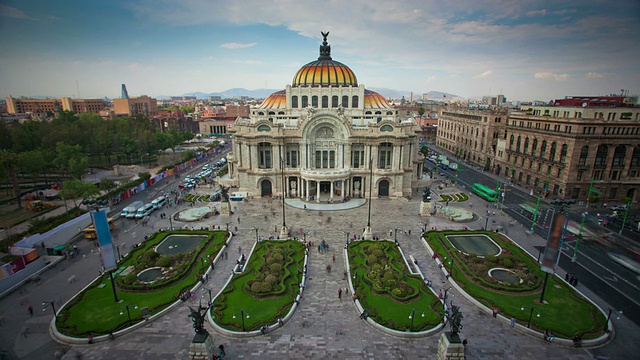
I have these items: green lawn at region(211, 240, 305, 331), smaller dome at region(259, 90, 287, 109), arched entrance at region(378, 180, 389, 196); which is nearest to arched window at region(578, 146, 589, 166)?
arched entrance at region(378, 180, 389, 196)

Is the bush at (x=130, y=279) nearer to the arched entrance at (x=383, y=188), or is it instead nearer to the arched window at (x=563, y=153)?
the arched entrance at (x=383, y=188)

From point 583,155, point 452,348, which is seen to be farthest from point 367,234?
point 583,155

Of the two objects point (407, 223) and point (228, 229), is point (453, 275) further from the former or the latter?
point (228, 229)

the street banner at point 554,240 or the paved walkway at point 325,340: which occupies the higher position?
the street banner at point 554,240

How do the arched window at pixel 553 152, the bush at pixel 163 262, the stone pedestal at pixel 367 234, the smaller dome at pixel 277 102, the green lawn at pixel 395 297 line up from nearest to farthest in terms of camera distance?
the green lawn at pixel 395 297
the bush at pixel 163 262
the stone pedestal at pixel 367 234
the arched window at pixel 553 152
the smaller dome at pixel 277 102

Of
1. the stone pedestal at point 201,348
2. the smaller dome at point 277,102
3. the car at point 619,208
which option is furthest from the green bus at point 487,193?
the stone pedestal at point 201,348

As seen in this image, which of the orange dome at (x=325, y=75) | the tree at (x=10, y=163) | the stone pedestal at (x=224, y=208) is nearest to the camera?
the tree at (x=10, y=163)

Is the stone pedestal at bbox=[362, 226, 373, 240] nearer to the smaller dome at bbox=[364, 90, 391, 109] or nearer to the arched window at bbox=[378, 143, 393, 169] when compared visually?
the arched window at bbox=[378, 143, 393, 169]

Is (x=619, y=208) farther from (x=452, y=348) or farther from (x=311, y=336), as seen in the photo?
(x=311, y=336)
